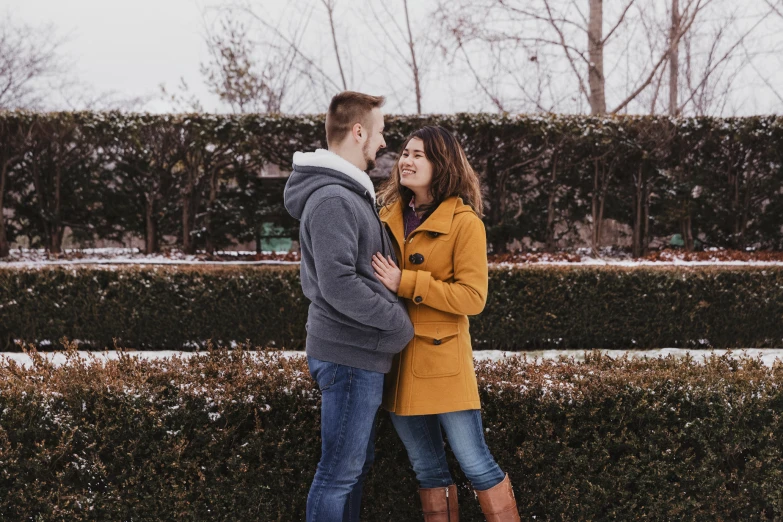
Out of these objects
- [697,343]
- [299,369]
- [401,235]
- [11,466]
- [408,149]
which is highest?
[408,149]

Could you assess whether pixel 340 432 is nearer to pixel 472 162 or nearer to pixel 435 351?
pixel 435 351

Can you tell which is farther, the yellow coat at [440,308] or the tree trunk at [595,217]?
the tree trunk at [595,217]

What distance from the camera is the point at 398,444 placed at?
2500 millimetres

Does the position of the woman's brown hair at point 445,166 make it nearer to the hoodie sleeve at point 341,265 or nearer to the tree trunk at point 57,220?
the hoodie sleeve at point 341,265

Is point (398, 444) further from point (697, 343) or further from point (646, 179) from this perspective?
point (646, 179)

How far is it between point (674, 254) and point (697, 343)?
439 cm

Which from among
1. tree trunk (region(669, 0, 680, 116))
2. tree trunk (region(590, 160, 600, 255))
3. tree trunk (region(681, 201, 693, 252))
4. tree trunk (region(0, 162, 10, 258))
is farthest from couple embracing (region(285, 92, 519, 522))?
tree trunk (region(669, 0, 680, 116))

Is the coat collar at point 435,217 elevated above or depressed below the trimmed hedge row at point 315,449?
above

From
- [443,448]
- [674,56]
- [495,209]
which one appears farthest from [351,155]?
[674,56]

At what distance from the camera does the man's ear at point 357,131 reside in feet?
7.07

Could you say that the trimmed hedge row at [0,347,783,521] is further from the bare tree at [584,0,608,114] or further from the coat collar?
the bare tree at [584,0,608,114]

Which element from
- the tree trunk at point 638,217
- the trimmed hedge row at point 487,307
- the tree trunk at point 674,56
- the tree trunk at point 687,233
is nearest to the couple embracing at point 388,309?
the trimmed hedge row at point 487,307

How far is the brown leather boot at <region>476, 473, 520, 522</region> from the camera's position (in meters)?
2.21

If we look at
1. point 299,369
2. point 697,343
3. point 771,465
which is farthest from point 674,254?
point 299,369
